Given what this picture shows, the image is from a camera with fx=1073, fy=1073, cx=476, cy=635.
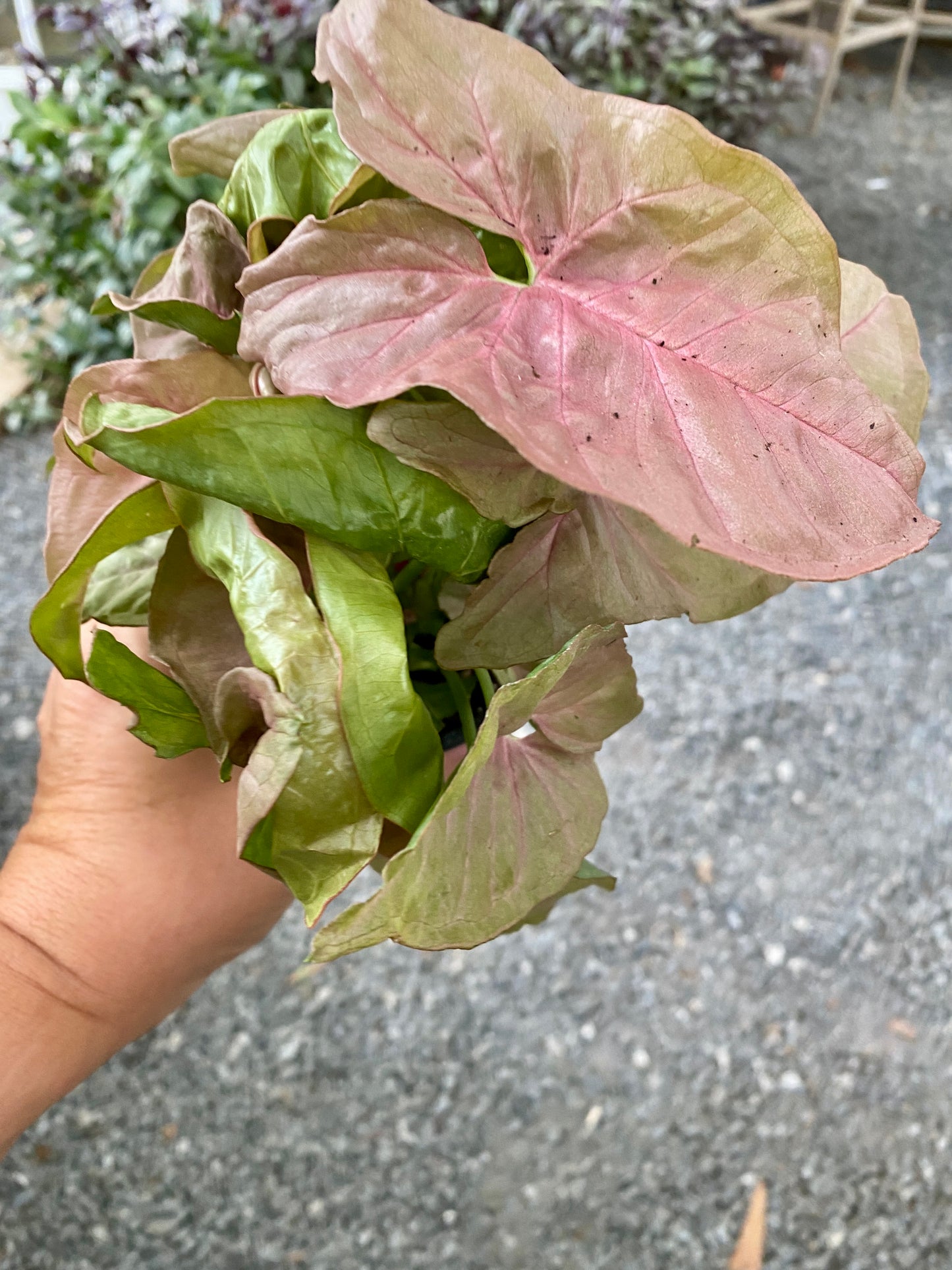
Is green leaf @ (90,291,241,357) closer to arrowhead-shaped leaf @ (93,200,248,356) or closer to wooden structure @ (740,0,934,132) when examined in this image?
arrowhead-shaped leaf @ (93,200,248,356)

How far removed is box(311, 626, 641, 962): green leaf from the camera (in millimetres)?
368

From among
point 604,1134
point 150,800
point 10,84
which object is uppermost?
point 150,800

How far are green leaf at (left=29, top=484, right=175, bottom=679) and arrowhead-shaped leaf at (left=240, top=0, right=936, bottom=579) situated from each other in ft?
0.29

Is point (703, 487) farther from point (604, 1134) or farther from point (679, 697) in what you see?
point (679, 697)

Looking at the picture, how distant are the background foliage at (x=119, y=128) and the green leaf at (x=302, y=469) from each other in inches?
62.1

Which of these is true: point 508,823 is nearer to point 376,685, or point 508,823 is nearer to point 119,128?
point 376,685

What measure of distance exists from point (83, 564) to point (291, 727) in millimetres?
126

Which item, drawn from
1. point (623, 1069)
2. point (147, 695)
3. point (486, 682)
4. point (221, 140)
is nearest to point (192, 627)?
point (147, 695)

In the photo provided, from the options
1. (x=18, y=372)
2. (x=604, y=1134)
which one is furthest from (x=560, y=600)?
(x=18, y=372)

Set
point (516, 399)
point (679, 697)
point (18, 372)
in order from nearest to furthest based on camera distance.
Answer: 1. point (516, 399)
2. point (679, 697)
3. point (18, 372)

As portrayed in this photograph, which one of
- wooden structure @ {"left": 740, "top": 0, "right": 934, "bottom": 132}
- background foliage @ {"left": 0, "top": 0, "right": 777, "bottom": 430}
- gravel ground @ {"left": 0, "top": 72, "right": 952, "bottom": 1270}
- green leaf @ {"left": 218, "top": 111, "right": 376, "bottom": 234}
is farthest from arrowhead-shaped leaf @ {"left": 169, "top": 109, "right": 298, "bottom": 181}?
wooden structure @ {"left": 740, "top": 0, "right": 934, "bottom": 132}

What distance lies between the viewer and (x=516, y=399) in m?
0.32

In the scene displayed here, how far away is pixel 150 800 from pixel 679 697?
117 centimetres

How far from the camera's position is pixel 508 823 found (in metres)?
0.43
